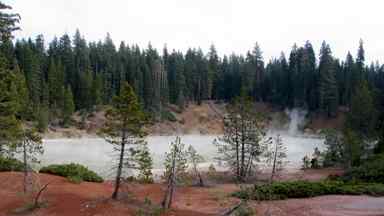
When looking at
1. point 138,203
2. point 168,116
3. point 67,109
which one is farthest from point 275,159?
point 168,116

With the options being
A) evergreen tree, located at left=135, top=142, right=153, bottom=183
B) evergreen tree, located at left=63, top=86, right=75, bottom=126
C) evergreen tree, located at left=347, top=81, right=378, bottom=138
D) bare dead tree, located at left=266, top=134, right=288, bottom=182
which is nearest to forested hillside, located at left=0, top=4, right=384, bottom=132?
evergreen tree, located at left=63, top=86, right=75, bottom=126

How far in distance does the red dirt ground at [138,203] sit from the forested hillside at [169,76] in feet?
153

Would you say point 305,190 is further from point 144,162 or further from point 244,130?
point 244,130

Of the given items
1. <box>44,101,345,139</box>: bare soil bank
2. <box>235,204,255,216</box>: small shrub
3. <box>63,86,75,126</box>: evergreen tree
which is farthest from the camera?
<box>63,86,75,126</box>: evergreen tree

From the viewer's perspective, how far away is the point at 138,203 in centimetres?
1916

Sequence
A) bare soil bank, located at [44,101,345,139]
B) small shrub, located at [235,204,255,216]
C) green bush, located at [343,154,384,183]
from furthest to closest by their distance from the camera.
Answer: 1. bare soil bank, located at [44,101,345,139]
2. green bush, located at [343,154,384,183]
3. small shrub, located at [235,204,255,216]

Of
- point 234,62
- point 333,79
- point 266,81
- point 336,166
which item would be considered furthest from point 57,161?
point 234,62

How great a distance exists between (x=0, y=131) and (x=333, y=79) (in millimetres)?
74366

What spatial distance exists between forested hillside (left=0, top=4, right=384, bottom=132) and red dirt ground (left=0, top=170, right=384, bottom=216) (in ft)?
153

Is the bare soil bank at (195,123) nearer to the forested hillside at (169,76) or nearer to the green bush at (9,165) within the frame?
the forested hillside at (169,76)

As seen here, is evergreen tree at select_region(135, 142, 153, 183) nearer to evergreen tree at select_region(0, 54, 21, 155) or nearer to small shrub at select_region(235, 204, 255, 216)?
small shrub at select_region(235, 204, 255, 216)

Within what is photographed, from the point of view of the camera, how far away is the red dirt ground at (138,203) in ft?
57.7

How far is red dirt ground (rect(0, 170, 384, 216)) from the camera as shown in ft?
57.7

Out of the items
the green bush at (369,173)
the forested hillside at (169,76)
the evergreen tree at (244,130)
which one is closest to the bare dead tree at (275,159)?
the evergreen tree at (244,130)
